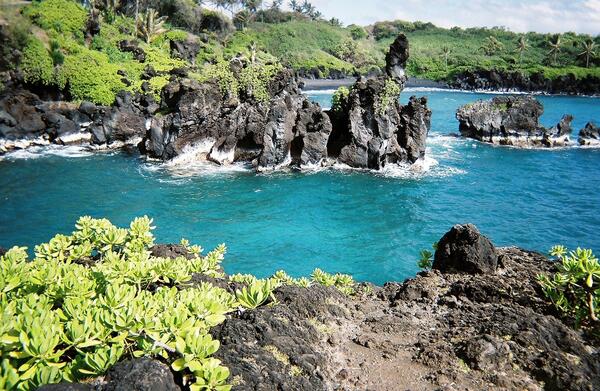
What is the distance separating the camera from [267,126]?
40.9m

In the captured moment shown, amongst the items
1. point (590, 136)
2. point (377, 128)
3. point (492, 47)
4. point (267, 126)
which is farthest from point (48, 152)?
point (492, 47)

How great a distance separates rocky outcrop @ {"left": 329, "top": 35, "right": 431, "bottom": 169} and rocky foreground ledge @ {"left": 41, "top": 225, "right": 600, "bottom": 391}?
31762 mm

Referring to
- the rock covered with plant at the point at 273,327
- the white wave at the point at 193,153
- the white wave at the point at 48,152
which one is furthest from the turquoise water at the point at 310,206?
the rock covered with plant at the point at 273,327

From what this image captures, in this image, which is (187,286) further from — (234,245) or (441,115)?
(441,115)

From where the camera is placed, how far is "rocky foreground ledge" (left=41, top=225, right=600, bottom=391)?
21.8 feet

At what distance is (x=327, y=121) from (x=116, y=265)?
36.0m

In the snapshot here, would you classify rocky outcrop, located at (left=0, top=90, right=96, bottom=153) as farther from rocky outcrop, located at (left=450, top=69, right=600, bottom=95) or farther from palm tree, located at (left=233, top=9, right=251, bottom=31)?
rocky outcrop, located at (left=450, top=69, right=600, bottom=95)

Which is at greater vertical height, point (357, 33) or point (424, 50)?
point (357, 33)

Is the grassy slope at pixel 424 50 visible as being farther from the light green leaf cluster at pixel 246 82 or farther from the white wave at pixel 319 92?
the light green leaf cluster at pixel 246 82

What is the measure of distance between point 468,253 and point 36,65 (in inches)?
2178

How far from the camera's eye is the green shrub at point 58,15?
196 ft

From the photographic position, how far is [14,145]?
4338 centimetres

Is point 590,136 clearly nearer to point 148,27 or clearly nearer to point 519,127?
point 519,127

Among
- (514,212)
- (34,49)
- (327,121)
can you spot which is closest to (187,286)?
(514,212)
